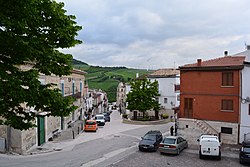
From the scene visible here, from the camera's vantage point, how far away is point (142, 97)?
4059 cm

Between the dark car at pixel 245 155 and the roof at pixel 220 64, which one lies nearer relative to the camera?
the dark car at pixel 245 155

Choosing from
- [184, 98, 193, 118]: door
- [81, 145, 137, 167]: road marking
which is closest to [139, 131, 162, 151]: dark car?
[81, 145, 137, 167]: road marking

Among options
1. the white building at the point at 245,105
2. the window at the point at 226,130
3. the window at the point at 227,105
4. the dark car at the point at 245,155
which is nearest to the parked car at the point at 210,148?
the dark car at the point at 245,155

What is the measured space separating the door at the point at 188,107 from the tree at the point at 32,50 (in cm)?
2029

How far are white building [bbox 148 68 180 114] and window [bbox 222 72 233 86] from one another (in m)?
21.2

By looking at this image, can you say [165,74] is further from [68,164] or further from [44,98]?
[44,98]

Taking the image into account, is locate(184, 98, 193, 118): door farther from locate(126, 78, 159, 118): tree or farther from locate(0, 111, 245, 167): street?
locate(126, 78, 159, 118): tree

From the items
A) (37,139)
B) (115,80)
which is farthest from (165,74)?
(115,80)

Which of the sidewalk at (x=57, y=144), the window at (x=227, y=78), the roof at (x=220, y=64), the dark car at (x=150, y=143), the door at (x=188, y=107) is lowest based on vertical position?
the sidewalk at (x=57, y=144)

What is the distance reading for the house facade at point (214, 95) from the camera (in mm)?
24688

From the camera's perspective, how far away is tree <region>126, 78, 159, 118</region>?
40.5m

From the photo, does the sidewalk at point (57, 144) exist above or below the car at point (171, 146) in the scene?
below

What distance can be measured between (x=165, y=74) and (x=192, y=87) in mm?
20790

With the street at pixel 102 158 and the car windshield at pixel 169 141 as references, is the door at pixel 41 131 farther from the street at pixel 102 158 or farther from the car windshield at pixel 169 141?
the car windshield at pixel 169 141
